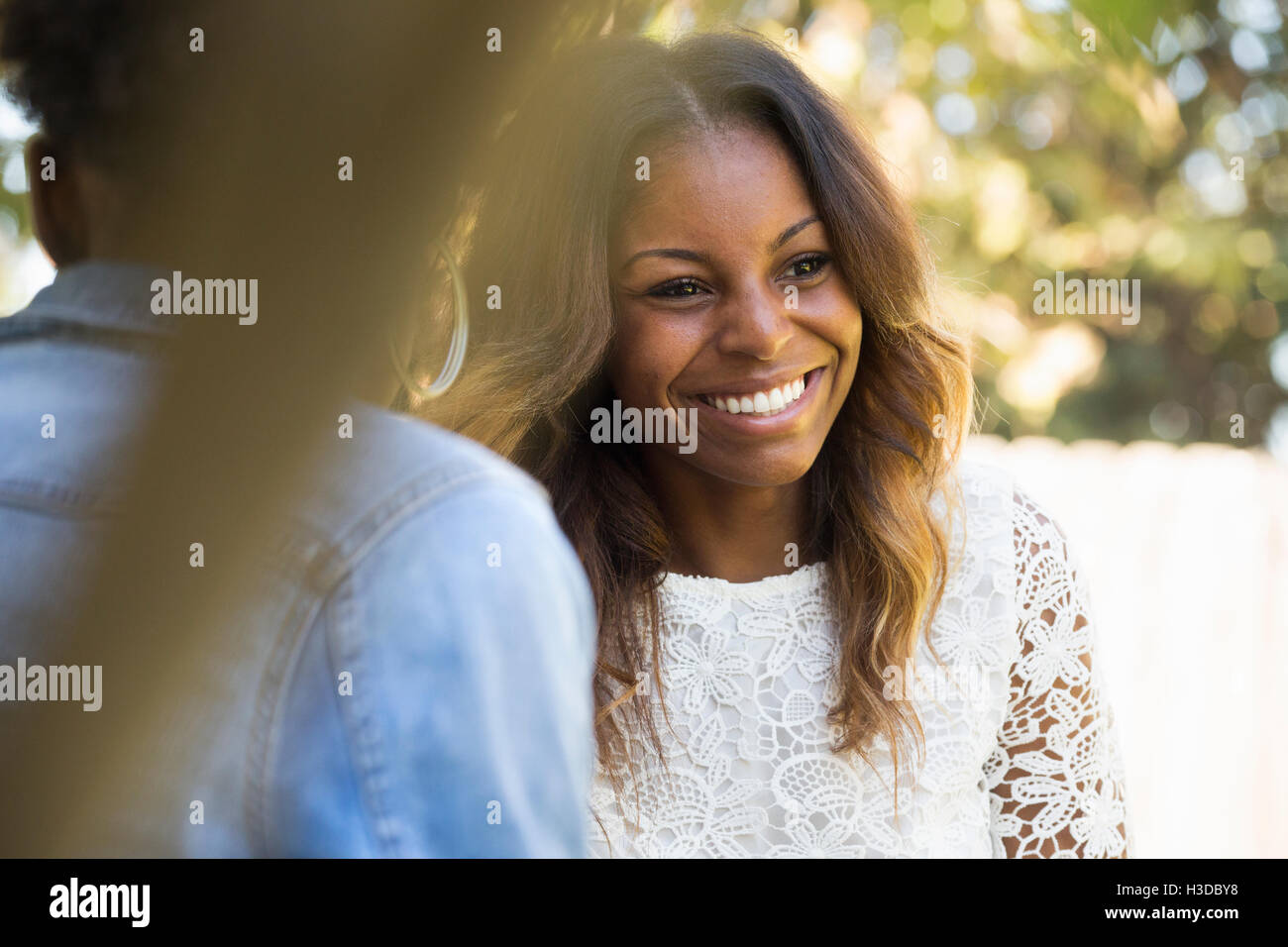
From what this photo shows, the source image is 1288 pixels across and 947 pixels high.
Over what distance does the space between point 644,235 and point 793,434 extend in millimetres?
405

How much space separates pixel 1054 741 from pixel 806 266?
0.90 m

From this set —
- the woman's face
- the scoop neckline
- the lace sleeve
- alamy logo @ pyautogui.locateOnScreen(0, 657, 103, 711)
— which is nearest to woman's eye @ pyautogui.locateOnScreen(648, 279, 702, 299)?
the woman's face

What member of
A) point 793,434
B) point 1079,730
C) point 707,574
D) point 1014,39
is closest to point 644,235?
point 793,434

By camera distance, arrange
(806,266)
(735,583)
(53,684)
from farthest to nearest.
A: (735,583) → (806,266) → (53,684)

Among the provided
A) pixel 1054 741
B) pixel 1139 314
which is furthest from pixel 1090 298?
pixel 1054 741

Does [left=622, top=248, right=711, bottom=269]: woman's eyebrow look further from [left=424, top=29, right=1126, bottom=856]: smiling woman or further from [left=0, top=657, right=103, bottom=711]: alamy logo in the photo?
[left=0, top=657, right=103, bottom=711]: alamy logo

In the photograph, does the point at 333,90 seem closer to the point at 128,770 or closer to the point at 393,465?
the point at 393,465

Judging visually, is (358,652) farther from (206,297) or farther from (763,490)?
(763,490)

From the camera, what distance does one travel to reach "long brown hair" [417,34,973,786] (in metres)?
2.10

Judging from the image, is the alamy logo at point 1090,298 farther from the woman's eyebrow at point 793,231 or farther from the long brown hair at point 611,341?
the woman's eyebrow at point 793,231

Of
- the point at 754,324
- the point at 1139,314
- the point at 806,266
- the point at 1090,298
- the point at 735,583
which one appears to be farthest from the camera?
the point at 1139,314

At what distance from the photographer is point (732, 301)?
2051mm
